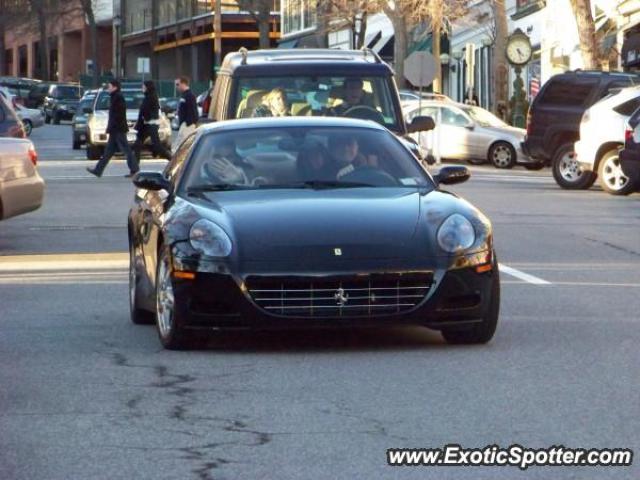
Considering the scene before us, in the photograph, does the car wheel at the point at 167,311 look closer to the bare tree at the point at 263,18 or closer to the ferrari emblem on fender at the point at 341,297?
the ferrari emblem on fender at the point at 341,297

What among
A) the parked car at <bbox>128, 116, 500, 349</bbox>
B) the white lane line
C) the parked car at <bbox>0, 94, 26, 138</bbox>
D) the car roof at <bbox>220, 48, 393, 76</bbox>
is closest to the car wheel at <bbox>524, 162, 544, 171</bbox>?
the parked car at <bbox>0, 94, 26, 138</bbox>

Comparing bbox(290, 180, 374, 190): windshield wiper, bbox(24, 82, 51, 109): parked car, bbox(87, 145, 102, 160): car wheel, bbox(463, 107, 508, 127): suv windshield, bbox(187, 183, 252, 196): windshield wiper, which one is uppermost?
bbox(290, 180, 374, 190): windshield wiper

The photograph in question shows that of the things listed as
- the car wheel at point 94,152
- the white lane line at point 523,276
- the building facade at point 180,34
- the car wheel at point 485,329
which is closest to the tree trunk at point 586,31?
the car wheel at point 94,152

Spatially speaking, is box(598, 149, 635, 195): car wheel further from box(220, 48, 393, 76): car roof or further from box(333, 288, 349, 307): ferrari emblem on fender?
box(333, 288, 349, 307): ferrari emblem on fender

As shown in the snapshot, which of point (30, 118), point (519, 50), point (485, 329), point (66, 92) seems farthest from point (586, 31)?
point (66, 92)

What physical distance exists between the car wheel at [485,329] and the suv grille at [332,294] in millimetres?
485

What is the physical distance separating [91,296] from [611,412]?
249 inches

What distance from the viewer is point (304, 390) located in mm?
9109

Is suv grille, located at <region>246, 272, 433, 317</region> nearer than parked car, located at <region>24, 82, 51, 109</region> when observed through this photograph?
Yes

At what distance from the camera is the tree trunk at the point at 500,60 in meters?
52.0

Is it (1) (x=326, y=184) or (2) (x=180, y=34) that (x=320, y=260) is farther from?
(2) (x=180, y=34)

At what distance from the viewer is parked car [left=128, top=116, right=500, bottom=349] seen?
1026cm

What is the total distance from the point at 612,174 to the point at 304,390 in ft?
67.8

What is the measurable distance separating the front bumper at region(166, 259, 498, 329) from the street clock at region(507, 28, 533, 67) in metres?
38.7
